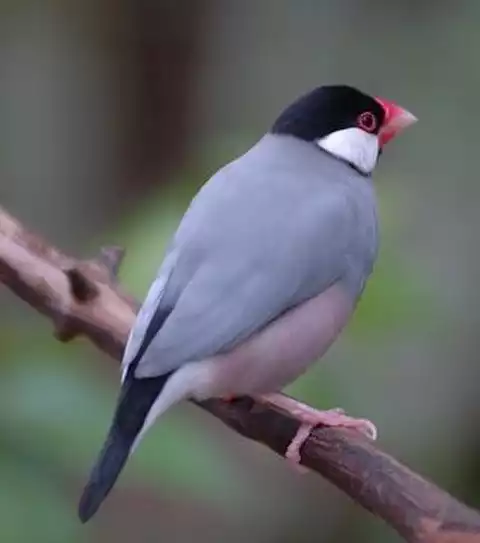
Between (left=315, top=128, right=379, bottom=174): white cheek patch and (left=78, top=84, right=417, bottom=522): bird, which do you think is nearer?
(left=78, top=84, right=417, bottom=522): bird

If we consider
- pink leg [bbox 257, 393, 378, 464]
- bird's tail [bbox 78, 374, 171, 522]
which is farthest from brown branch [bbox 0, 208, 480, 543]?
bird's tail [bbox 78, 374, 171, 522]

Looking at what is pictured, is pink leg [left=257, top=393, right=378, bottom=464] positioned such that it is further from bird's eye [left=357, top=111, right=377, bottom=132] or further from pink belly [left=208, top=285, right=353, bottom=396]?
bird's eye [left=357, top=111, right=377, bottom=132]

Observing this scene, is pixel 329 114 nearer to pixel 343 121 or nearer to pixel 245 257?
pixel 343 121

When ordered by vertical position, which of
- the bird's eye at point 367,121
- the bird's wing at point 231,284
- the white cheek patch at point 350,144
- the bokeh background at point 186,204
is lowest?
the bokeh background at point 186,204

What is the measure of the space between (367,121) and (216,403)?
0.23 meters

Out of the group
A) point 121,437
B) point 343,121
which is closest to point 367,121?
point 343,121

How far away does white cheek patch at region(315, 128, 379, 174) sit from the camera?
88 centimetres

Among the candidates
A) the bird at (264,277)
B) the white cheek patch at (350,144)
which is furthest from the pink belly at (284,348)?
the white cheek patch at (350,144)

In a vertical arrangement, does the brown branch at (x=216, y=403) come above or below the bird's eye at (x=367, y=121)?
below

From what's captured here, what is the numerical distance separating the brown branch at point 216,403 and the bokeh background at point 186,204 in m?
0.06

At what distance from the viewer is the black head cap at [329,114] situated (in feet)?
2.85

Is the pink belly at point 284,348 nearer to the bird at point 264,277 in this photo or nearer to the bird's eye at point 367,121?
the bird at point 264,277

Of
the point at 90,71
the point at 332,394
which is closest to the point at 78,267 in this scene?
the point at 332,394

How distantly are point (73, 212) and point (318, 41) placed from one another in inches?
12.8
